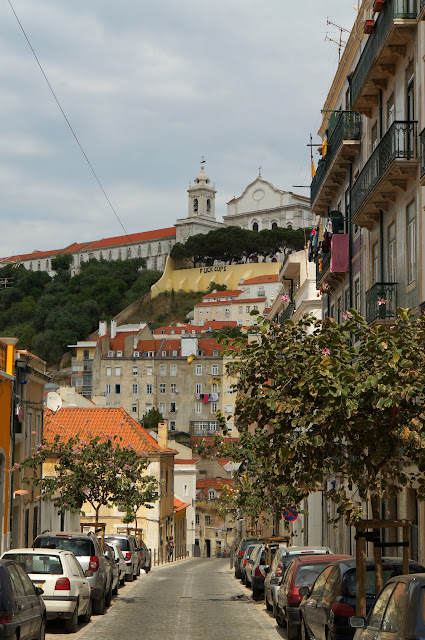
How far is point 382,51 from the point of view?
21000 mm

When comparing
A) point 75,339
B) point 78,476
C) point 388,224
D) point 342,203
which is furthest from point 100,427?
point 75,339

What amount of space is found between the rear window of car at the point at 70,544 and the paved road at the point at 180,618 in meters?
1.34

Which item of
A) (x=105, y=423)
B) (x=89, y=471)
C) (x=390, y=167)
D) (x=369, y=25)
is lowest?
(x=89, y=471)

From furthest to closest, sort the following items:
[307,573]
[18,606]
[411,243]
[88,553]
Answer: [411,243] < [88,553] < [307,573] < [18,606]

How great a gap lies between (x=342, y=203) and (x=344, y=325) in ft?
56.3

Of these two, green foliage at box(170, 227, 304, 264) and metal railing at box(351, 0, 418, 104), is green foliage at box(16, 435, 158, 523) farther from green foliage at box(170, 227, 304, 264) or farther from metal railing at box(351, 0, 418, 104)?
green foliage at box(170, 227, 304, 264)

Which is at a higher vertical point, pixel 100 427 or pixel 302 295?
pixel 302 295

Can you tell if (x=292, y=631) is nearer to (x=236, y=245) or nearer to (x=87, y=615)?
(x=87, y=615)

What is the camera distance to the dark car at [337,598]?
1244cm

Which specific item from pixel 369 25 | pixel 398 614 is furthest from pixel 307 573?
pixel 369 25

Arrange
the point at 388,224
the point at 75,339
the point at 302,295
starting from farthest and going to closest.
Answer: the point at 75,339, the point at 302,295, the point at 388,224

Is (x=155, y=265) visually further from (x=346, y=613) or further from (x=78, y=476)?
(x=346, y=613)

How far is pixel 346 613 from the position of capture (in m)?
12.5

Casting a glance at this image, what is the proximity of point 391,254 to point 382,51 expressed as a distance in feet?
14.3
